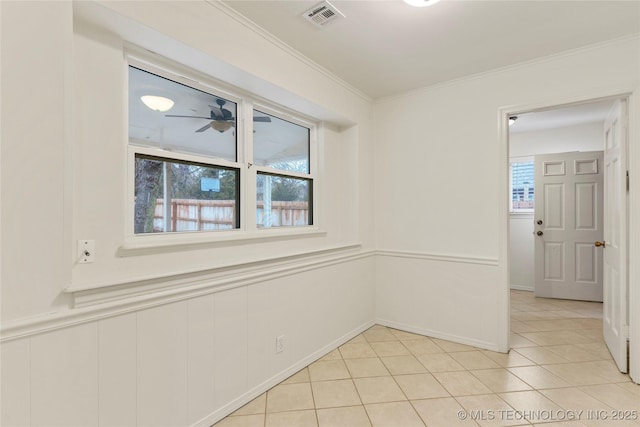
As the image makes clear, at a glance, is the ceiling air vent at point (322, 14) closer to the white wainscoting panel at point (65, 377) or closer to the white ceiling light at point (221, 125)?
the white ceiling light at point (221, 125)

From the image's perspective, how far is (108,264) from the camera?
1.49 metres

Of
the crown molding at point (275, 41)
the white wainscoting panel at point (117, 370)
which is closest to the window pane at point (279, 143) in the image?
the crown molding at point (275, 41)

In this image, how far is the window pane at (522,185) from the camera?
4.99 metres

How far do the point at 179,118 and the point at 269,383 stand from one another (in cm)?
190

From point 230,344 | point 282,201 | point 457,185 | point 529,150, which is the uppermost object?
point 529,150

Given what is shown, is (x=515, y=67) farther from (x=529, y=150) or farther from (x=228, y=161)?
(x=529, y=150)

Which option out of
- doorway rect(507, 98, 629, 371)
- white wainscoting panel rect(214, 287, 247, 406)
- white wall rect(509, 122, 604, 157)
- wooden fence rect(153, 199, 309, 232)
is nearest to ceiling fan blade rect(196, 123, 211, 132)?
wooden fence rect(153, 199, 309, 232)

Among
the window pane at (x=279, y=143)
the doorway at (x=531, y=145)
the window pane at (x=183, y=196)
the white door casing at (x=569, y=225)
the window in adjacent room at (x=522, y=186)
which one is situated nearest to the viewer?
the window pane at (x=183, y=196)

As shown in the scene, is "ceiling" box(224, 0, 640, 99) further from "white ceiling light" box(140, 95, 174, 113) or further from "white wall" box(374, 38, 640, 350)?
"white ceiling light" box(140, 95, 174, 113)

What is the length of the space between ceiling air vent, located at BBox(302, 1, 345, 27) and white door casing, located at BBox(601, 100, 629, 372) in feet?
7.50

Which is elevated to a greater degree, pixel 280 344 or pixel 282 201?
pixel 282 201

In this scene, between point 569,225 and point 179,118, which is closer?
point 179,118

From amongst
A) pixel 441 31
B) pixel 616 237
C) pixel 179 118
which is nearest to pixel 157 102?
pixel 179 118

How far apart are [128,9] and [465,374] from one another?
3.11m
